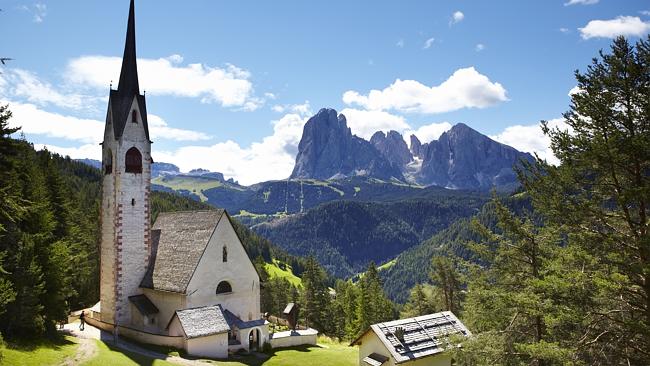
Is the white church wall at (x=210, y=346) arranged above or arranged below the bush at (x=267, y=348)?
above

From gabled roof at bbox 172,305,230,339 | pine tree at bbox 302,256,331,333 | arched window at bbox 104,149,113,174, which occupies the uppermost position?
arched window at bbox 104,149,113,174

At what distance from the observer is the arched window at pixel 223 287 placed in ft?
130

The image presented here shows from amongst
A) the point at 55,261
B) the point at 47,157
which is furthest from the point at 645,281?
the point at 47,157

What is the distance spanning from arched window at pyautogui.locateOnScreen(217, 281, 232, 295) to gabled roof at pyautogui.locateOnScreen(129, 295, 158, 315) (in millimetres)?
5178

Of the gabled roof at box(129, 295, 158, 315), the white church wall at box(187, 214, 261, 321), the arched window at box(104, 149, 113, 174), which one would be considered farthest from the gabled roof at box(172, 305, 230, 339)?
the arched window at box(104, 149, 113, 174)

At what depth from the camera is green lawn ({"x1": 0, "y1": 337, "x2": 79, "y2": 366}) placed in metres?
24.1

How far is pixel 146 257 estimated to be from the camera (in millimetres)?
40781

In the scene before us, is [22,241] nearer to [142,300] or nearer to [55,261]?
[55,261]

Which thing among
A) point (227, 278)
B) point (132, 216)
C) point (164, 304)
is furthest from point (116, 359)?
point (132, 216)

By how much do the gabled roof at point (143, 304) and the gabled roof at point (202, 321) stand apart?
4.65 m

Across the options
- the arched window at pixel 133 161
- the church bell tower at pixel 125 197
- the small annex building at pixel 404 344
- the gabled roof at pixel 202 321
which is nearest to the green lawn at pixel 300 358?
the gabled roof at pixel 202 321

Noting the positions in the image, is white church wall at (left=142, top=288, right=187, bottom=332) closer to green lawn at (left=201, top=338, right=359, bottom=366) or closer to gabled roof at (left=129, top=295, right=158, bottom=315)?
gabled roof at (left=129, top=295, right=158, bottom=315)

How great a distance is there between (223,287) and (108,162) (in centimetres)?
1450

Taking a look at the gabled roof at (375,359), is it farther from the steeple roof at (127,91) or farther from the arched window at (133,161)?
the steeple roof at (127,91)
